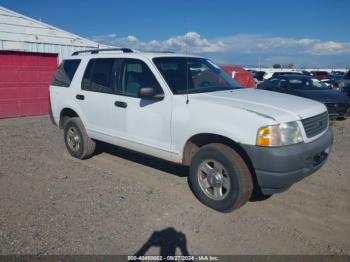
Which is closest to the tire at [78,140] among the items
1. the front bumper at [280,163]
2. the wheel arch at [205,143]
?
the wheel arch at [205,143]

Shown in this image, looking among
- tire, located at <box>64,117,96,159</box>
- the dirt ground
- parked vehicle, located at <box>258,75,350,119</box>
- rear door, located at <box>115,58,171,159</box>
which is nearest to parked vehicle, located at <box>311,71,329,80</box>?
parked vehicle, located at <box>258,75,350,119</box>

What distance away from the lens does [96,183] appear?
4.94 meters

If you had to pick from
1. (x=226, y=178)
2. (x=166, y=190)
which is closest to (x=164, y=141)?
(x=166, y=190)

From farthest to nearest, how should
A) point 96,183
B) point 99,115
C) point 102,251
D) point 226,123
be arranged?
1. point 99,115
2. point 96,183
3. point 226,123
4. point 102,251

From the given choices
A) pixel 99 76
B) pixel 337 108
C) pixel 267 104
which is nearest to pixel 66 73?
pixel 99 76

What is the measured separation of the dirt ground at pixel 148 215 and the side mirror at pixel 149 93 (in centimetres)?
136

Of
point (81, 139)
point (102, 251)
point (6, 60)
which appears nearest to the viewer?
point (102, 251)

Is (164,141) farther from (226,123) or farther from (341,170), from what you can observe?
(341,170)

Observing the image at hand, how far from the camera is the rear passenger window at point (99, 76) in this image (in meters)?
5.18

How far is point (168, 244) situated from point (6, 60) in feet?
33.3

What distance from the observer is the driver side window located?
15.1 ft

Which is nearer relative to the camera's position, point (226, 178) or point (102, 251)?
point (102, 251)

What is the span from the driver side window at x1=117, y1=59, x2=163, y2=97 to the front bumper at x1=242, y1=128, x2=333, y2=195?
1.74 metres

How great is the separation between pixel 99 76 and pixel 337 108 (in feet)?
23.9
